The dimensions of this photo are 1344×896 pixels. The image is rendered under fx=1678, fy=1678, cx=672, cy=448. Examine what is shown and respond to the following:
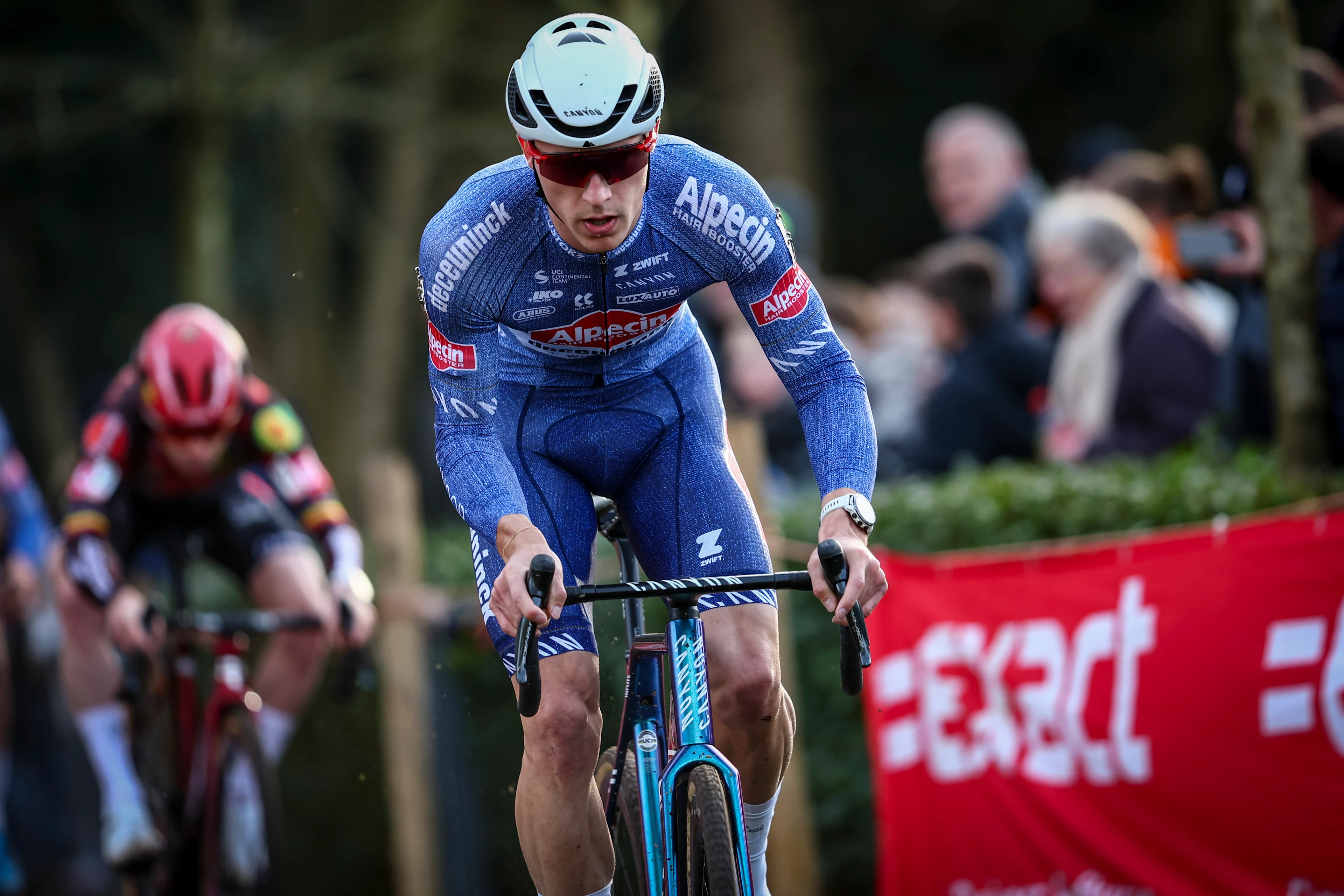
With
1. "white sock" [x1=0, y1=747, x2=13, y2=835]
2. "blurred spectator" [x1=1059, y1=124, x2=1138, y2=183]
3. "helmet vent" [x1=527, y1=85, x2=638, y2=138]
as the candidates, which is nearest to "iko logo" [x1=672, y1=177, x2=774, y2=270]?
"helmet vent" [x1=527, y1=85, x2=638, y2=138]

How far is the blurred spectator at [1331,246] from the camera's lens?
6.45 metres

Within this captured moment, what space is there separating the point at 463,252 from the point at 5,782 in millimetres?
7677

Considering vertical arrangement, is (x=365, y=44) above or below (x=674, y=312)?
above

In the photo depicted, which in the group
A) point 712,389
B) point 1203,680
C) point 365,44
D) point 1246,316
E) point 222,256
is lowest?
point 1203,680

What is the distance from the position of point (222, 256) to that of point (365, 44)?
2.45 meters

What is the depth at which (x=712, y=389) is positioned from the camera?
16.6ft

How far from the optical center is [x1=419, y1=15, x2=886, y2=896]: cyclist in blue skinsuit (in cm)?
431

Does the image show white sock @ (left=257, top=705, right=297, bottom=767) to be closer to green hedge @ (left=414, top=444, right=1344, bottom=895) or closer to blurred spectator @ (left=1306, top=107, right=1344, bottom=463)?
green hedge @ (left=414, top=444, right=1344, bottom=895)

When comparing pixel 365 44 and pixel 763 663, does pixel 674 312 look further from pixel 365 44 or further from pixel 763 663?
pixel 365 44

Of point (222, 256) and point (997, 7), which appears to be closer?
point (222, 256)

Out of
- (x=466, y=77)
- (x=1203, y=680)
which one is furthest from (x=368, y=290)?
(x=1203, y=680)

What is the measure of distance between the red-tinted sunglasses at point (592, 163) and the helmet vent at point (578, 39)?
0.27 metres

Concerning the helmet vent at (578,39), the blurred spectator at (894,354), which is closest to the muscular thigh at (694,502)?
the helmet vent at (578,39)

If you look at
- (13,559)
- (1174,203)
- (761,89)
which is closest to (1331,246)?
(1174,203)
